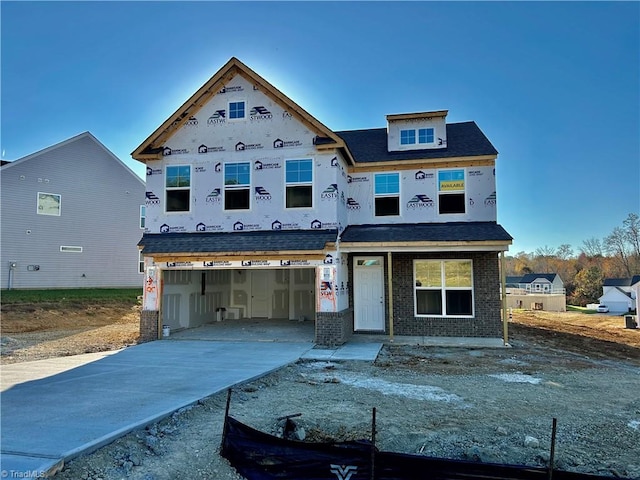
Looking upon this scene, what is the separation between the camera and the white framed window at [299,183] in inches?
531

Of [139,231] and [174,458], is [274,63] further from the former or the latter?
[139,231]

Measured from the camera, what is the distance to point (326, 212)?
13.3m

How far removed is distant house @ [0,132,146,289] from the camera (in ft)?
71.8

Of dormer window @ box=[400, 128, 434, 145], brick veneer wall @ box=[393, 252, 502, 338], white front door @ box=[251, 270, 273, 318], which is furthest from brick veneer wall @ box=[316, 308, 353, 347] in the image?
dormer window @ box=[400, 128, 434, 145]

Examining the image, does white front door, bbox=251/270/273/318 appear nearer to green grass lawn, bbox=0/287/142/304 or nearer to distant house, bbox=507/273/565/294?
green grass lawn, bbox=0/287/142/304

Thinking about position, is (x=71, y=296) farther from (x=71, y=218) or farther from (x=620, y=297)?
(x=620, y=297)

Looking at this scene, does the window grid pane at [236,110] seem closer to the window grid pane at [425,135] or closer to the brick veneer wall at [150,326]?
the window grid pane at [425,135]

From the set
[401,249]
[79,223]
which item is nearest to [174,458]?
[401,249]

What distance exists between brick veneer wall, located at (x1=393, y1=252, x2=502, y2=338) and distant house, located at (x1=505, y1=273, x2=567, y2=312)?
26168 mm

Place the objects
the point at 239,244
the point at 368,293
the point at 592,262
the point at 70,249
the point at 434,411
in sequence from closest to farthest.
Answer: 1. the point at 434,411
2. the point at 239,244
3. the point at 368,293
4. the point at 70,249
5. the point at 592,262

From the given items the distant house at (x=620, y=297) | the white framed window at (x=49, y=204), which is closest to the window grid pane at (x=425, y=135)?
the white framed window at (x=49, y=204)

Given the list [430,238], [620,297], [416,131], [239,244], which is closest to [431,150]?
[416,131]

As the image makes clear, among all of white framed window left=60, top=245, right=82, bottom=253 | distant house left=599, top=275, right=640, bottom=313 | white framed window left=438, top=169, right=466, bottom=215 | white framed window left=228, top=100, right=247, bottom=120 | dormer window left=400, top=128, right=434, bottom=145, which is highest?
white framed window left=228, top=100, right=247, bottom=120

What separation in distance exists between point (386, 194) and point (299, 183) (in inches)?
134
